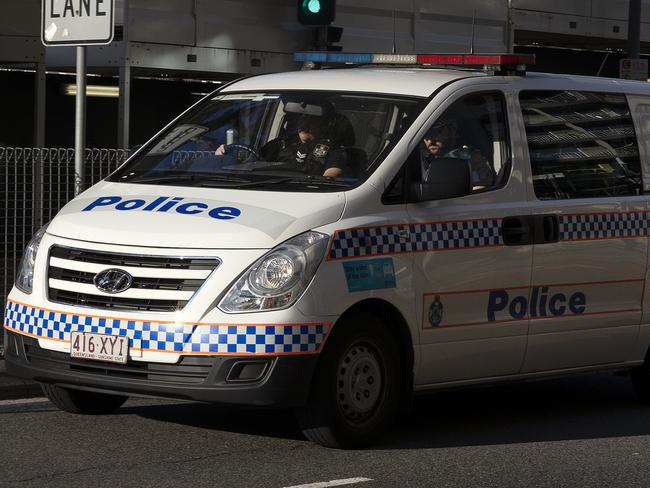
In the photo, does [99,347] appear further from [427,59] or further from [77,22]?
[77,22]

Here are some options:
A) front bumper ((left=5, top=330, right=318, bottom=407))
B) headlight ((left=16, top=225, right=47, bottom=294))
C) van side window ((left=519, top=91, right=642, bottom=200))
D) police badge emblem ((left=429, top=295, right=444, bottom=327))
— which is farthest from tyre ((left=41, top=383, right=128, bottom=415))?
van side window ((left=519, top=91, right=642, bottom=200))

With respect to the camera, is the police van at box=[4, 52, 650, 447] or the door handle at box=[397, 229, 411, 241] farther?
the door handle at box=[397, 229, 411, 241]

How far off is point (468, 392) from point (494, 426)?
1.29m

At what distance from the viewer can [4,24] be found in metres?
15.2

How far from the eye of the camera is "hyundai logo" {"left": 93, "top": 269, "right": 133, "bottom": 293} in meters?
7.26

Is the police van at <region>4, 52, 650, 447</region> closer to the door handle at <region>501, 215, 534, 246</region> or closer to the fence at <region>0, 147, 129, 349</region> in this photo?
the door handle at <region>501, 215, 534, 246</region>

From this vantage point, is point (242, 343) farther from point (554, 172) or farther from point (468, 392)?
point (468, 392)

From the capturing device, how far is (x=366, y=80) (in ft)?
27.8

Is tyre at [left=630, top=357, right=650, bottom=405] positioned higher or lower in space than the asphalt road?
A: higher

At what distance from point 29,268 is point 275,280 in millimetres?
1370

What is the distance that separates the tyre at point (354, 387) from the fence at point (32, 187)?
13.2 ft

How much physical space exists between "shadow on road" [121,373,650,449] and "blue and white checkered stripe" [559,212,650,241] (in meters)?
1.05

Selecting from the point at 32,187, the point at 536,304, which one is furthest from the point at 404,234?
the point at 32,187

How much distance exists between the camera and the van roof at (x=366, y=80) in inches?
326
